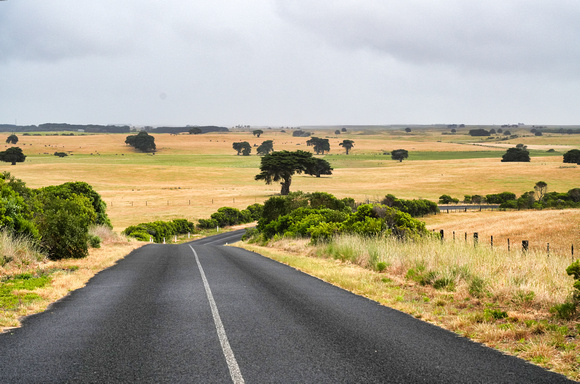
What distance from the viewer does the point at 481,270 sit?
12.5 metres

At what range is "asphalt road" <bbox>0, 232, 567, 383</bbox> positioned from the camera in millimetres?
6203

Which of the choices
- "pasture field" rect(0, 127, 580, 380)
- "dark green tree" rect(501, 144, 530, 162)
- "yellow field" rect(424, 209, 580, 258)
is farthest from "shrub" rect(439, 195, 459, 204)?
"dark green tree" rect(501, 144, 530, 162)

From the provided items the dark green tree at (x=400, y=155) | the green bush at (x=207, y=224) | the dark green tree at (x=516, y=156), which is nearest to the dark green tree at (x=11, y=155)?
the green bush at (x=207, y=224)

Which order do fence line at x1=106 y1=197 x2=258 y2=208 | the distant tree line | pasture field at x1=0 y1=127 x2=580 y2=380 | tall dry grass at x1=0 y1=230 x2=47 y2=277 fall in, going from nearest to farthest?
pasture field at x1=0 y1=127 x2=580 y2=380, tall dry grass at x1=0 y1=230 x2=47 y2=277, the distant tree line, fence line at x1=106 y1=197 x2=258 y2=208

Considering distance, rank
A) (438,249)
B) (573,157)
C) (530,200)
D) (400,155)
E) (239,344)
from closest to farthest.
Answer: (239,344), (438,249), (530,200), (573,157), (400,155)

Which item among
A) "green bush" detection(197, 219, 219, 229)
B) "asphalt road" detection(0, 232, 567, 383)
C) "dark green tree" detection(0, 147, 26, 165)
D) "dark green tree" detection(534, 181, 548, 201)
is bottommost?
"green bush" detection(197, 219, 219, 229)

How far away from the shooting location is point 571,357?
267 inches

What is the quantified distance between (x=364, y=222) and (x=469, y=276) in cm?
1278

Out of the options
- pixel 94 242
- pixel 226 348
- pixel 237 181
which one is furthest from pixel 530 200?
pixel 226 348

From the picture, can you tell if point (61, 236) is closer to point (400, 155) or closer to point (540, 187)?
point (540, 187)

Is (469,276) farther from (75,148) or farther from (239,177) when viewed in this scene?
(75,148)

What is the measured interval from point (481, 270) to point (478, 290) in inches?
60.0

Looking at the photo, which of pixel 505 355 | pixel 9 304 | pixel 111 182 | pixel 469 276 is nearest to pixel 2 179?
pixel 9 304

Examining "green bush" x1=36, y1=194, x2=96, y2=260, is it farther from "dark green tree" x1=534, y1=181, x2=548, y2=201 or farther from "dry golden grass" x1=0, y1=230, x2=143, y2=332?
"dark green tree" x1=534, y1=181, x2=548, y2=201
